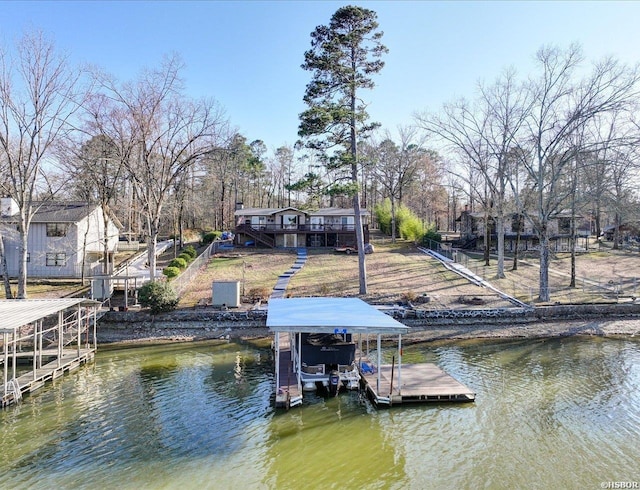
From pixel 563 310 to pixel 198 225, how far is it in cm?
5624

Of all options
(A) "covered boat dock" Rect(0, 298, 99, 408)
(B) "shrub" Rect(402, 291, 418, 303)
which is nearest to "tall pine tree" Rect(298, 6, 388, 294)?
(B) "shrub" Rect(402, 291, 418, 303)

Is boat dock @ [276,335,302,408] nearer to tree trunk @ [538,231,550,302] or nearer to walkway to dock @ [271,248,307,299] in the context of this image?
walkway to dock @ [271,248,307,299]

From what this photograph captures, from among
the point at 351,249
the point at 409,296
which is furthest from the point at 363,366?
the point at 351,249

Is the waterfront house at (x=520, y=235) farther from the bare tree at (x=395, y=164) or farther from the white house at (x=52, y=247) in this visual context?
the white house at (x=52, y=247)

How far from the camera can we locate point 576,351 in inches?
822

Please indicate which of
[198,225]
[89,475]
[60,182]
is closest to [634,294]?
[89,475]

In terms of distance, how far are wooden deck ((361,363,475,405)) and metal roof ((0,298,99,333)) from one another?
12.1 meters

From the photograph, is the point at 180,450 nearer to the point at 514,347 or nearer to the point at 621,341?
the point at 514,347

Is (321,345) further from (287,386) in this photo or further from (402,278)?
(402,278)

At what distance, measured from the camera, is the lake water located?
10.1 meters

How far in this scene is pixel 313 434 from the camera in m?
12.3

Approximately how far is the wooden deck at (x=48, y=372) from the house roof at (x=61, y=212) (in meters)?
18.5

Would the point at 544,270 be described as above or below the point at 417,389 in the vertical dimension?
above

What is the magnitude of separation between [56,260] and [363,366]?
29.6m
